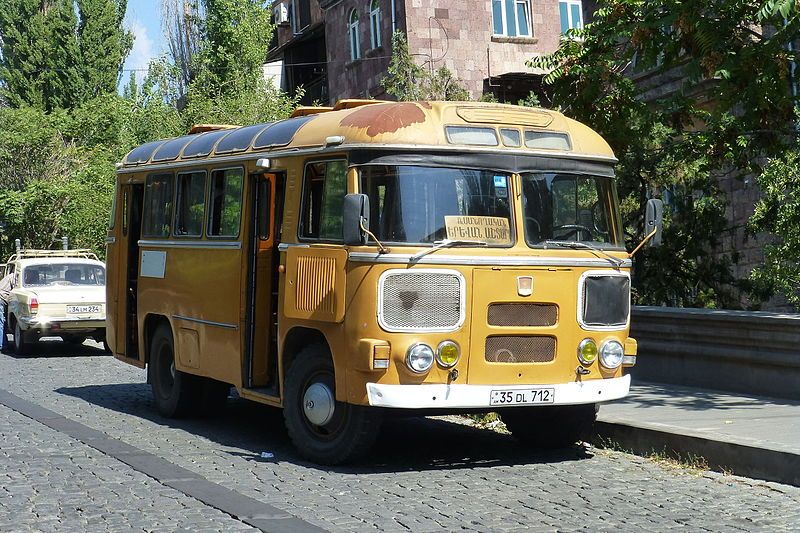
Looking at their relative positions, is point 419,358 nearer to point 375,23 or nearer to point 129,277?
point 129,277

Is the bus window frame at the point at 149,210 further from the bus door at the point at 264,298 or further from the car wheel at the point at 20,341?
the car wheel at the point at 20,341

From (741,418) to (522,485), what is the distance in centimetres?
271

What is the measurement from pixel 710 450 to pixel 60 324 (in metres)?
14.6

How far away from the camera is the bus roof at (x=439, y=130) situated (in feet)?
32.9

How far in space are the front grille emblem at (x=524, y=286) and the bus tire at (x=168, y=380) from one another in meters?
4.33

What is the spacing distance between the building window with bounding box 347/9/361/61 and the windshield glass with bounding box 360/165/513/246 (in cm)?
2785

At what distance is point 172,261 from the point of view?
13.2 m

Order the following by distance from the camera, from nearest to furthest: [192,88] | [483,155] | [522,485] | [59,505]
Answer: [59,505], [522,485], [483,155], [192,88]

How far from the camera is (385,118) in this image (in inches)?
396

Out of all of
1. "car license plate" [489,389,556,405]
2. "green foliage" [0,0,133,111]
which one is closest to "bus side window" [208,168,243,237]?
"car license plate" [489,389,556,405]

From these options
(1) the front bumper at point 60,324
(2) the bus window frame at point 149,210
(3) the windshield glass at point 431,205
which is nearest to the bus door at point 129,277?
(2) the bus window frame at point 149,210

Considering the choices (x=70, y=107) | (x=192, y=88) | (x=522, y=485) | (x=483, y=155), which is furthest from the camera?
(x=70, y=107)

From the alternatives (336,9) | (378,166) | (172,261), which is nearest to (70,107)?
(336,9)

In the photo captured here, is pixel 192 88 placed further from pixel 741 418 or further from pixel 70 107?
pixel 741 418
